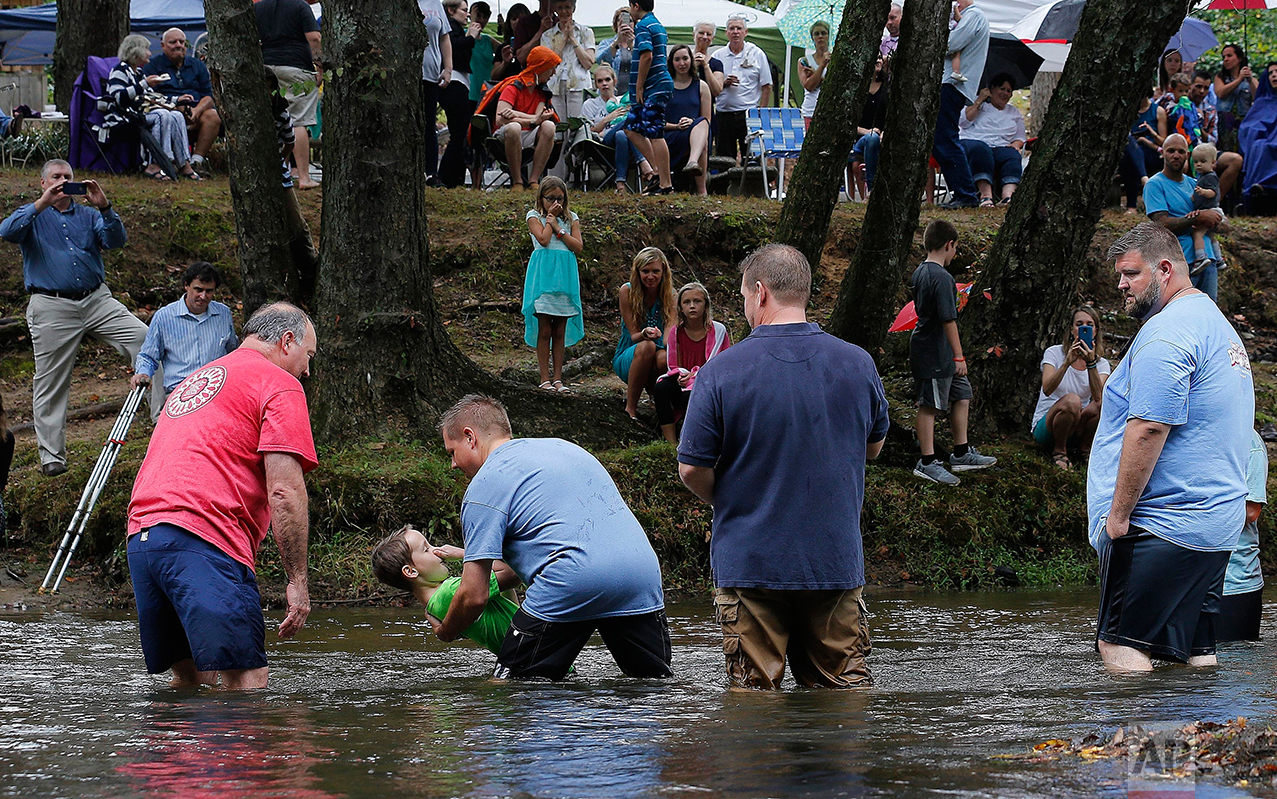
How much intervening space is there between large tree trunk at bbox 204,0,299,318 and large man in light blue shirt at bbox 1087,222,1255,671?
729 cm

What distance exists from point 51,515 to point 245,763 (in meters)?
7.05

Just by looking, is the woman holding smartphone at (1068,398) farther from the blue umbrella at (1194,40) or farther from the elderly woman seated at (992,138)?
the blue umbrella at (1194,40)

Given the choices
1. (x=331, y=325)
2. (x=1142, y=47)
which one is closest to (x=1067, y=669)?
(x=331, y=325)

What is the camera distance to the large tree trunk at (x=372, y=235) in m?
10.6

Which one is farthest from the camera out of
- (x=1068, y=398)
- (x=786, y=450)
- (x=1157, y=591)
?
(x=1068, y=398)

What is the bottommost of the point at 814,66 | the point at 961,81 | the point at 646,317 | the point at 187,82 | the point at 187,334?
the point at 187,334

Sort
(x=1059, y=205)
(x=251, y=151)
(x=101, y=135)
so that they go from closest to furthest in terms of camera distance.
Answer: (x=251, y=151), (x=1059, y=205), (x=101, y=135)

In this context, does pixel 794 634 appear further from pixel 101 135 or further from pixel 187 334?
pixel 101 135

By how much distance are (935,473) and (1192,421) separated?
18.6 ft

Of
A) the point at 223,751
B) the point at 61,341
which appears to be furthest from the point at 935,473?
the point at 223,751

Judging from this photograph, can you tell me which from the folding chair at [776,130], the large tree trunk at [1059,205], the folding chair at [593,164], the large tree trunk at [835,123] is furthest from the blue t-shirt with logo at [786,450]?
the folding chair at [776,130]

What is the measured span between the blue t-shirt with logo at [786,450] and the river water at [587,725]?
0.56 meters

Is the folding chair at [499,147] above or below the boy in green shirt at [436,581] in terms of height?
above

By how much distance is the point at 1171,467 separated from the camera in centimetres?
574
